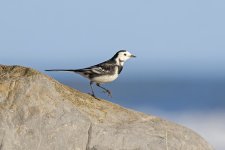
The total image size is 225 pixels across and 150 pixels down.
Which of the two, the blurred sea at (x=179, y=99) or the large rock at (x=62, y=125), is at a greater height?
the large rock at (x=62, y=125)

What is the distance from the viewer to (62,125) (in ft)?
58.6

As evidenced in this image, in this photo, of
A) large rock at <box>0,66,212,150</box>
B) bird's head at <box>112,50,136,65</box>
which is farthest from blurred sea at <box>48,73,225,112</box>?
large rock at <box>0,66,212,150</box>

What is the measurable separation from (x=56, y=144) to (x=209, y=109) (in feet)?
149

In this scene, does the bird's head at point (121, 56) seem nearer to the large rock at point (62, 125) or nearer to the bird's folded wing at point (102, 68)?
the bird's folded wing at point (102, 68)

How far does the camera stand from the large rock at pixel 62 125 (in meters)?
17.7

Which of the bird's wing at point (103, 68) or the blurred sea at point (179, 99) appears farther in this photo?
the blurred sea at point (179, 99)

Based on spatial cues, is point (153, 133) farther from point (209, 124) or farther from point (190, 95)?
point (190, 95)

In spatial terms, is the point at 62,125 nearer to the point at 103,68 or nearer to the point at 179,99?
the point at 103,68

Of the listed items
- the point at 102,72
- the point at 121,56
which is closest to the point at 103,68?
the point at 102,72

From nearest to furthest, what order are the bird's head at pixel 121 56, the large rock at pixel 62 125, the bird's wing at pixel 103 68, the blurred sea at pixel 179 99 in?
the large rock at pixel 62 125, the bird's wing at pixel 103 68, the bird's head at pixel 121 56, the blurred sea at pixel 179 99

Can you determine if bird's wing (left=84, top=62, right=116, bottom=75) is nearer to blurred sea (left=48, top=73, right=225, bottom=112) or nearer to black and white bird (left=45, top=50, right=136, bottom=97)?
black and white bird (left=45, top=50, right=136, bottom=97)

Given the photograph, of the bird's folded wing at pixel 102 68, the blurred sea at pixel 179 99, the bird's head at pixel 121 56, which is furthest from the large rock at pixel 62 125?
the blurred sea at pixel 179 99

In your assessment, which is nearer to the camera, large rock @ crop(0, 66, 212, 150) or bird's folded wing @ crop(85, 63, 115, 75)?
large rock @ crop(0, 66, 212, 150)

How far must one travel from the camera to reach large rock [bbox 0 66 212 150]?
17672mm
